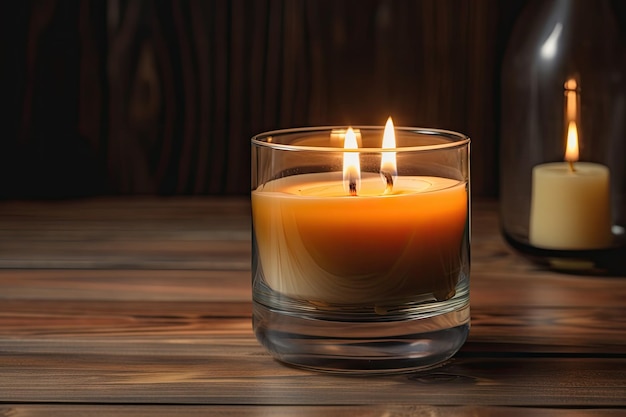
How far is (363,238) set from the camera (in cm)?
49

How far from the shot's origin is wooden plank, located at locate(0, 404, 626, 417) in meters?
0.47

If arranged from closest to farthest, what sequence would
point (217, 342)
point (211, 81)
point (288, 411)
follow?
point (288, 411) → point (217, 342) → point (211, 81)

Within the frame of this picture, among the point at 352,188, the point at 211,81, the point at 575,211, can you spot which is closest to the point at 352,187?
the point at 352,188

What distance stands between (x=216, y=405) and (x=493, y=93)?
27.7 inches

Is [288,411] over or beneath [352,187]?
beneath

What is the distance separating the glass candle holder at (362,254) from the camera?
0.49 metres

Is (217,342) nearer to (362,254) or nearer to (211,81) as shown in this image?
(362,254)

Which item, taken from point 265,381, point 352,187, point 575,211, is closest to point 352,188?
point 352,187

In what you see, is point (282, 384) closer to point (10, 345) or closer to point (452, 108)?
point (10, 345)

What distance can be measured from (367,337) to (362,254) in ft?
0.14

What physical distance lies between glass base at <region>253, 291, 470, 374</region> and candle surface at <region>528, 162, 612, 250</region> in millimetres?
273

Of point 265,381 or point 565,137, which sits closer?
point 265,381

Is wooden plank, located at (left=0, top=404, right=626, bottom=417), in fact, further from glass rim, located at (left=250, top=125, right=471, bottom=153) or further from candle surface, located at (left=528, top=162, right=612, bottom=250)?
candle surface, located at (left=528, top=162, right=612, bottom=250)

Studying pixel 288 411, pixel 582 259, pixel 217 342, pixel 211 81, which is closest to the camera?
pixel 288 411
